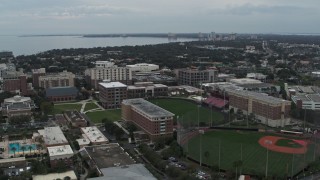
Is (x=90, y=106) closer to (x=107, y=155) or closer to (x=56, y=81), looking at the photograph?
(x=56, y=81)

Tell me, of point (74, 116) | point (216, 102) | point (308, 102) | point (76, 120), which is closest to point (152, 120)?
point (76, 120)

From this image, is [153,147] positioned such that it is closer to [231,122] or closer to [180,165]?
[180,165]

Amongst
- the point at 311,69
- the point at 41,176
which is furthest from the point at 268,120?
the point at 311,69

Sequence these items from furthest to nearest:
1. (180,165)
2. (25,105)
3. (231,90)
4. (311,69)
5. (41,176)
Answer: (311,69)
(231,90)
(25,105)
(180,165)
(41,176)

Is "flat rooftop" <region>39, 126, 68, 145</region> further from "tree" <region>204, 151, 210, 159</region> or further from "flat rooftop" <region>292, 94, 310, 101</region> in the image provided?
"flat rooftop" <region>292, 94, 310, 101</region>

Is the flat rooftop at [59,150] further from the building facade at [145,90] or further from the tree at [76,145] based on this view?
the building facade at [145,90]

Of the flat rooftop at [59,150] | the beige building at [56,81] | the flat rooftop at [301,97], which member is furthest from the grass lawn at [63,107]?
the flat rooftop at [301,97]

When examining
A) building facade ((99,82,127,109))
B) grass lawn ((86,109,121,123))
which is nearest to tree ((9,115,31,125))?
grass lawn ((86,109,121,123))
